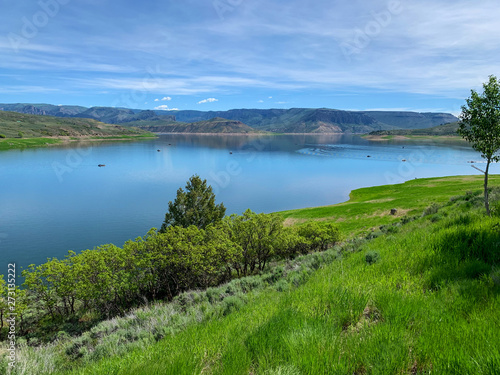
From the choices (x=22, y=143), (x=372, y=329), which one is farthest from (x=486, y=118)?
(x=22, y=143)

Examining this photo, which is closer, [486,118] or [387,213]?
[486,118]

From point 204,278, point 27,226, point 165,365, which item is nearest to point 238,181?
point 27,226

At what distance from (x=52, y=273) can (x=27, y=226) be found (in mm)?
30449

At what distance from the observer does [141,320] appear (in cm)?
852

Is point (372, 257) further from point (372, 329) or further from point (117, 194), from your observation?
point (117, 194)

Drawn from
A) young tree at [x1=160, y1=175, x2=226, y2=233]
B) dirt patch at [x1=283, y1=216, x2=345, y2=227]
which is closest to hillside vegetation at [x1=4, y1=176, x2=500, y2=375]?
young tree at [x1=160, y1=175, x2=226, y2=233]

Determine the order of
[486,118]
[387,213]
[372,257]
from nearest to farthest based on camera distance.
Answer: [372,257] < [486,118] < [387,213]

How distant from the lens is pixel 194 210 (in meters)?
37.0

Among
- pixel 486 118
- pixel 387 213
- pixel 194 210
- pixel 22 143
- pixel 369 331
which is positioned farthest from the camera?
pixel 22 143

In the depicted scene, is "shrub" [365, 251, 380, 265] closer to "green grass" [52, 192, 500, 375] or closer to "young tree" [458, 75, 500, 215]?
"green grass" [52, 192, 500, 375]

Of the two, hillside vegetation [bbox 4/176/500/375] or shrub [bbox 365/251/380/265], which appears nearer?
hillside vegetation [bbox 4/176/500/375]

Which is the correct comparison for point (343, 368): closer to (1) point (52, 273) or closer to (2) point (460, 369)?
(2) point (460, 369)

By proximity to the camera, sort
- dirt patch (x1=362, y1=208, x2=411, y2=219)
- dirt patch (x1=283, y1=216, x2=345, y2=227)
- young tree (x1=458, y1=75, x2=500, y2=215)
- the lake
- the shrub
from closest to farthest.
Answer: the shrub < young tree (x1=458, y1=75, x2=500, y2=215) < the lake < dirt patch (x1=362, y1=208, x2=411, y2=219) < dirt patch (x1=283, y1=216, x2=345, y2=227)

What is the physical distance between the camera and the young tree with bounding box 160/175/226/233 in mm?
36625
